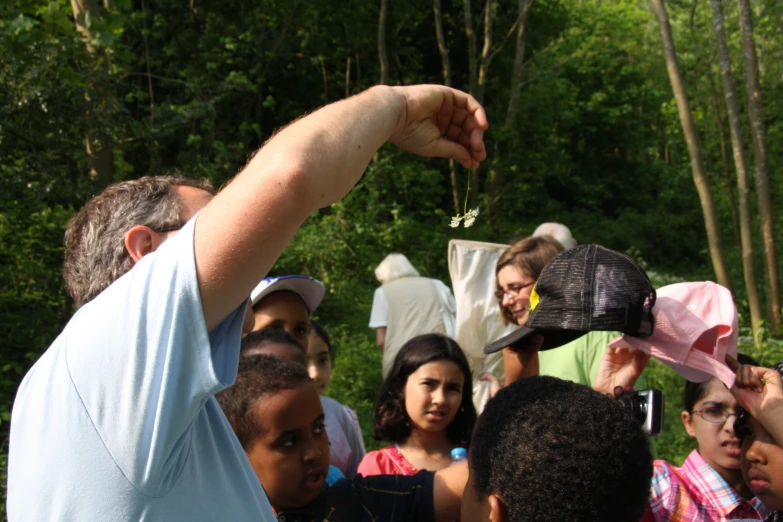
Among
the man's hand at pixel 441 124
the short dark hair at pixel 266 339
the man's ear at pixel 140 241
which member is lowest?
the short dark hair at pixel 266 339

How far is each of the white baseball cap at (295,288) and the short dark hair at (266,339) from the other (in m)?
0.30

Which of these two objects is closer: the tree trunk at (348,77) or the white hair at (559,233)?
the white hair at (559,233)

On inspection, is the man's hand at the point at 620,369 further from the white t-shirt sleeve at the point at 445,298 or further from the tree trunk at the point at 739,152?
the tree trunk at the point at 739,152

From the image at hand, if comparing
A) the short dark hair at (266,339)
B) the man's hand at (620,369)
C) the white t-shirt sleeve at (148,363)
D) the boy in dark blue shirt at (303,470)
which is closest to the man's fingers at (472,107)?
the white t-shirt sleeve at (148,363)

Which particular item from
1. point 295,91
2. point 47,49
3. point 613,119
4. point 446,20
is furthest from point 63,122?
point 613,119

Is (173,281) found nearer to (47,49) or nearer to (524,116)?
(47,49)

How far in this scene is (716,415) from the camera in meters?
3.03

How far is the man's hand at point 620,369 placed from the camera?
8.45ft

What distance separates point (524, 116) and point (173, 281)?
666 inches

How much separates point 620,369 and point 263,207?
1.81 metres

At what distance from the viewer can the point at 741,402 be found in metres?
2.31

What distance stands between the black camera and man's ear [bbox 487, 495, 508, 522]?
0.73 m

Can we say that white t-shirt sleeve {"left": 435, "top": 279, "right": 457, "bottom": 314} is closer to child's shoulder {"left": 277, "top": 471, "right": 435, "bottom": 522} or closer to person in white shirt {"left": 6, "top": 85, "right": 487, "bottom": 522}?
child's shoulder {"left": 277, "top": 471, "right": 435, "bottom": 522}

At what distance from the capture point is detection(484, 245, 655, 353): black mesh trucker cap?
2189 mm
